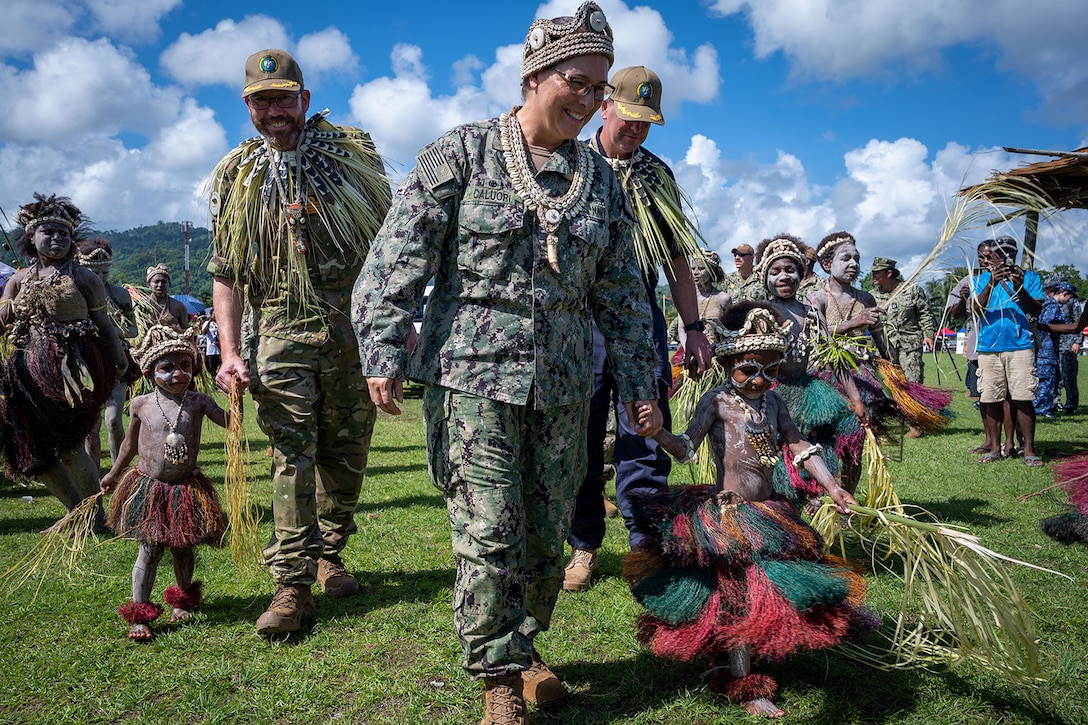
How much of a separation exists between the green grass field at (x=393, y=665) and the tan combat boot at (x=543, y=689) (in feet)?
0.18

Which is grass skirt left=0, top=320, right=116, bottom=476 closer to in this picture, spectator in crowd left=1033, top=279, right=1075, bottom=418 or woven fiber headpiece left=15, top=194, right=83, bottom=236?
woven fiber headpiece left=15, top=194, right=83, bottom=236

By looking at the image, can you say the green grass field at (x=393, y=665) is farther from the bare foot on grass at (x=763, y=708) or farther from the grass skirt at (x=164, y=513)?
the grass skirt at (x=164, y=513)

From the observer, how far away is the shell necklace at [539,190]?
276cm

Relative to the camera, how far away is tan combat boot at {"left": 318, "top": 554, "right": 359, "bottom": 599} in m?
4.31

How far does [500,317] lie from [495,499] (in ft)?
2.08

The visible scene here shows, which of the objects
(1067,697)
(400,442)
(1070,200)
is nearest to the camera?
(1067,697)

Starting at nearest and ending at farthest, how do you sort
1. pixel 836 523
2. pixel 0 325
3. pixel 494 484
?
1. pixel 494 484
2. pixel 836 523
3. pixel 0 325

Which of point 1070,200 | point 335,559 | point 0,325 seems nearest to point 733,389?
point 335,559

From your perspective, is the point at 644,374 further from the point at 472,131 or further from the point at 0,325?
the point at 0,325

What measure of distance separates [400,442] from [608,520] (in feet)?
17.9

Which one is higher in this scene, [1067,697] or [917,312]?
[917,312]

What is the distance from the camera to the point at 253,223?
395cm

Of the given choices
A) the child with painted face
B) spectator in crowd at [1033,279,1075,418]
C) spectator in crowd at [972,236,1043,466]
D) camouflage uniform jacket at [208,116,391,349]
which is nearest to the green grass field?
the child with painted face

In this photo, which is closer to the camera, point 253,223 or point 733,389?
point 733,389
